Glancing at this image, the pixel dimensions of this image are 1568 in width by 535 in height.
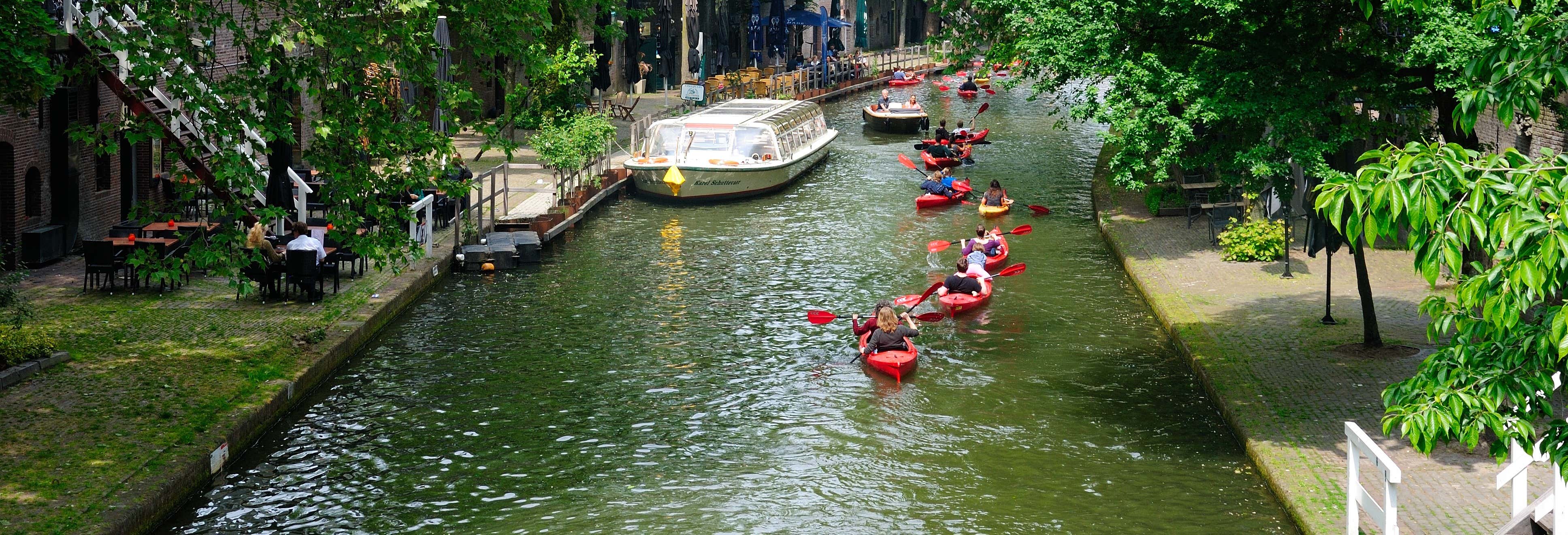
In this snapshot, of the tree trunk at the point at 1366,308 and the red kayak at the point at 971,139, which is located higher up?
the red kayak at the point at 971,139

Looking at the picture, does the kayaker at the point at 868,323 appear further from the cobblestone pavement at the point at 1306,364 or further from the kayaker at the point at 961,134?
the kayaker at the point at 961,134

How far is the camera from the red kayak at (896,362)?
19.4m

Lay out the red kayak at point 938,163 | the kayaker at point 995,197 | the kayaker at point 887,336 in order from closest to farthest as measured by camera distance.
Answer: the kayaker at point 887,336, the kayaker at point 995,197, the red kayak at point 938,163

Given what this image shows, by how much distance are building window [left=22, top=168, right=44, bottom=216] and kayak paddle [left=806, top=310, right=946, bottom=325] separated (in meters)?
12.8

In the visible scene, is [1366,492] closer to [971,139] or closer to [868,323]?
[868,323]

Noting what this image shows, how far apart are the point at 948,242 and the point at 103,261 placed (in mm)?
15047

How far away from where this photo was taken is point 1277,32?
17734 millimetres

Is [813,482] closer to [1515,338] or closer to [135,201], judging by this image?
[1515,338]

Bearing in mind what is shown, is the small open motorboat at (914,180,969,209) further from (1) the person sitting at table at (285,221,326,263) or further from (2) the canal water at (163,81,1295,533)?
(1) the person sitting at table at (285,221,326,263)

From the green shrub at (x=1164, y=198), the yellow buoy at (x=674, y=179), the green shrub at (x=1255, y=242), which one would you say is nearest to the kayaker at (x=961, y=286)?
the green shrub at (x=1164, y=198)

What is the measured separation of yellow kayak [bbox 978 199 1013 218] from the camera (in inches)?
1346

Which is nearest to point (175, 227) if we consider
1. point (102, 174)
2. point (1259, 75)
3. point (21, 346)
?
point (102, 174)

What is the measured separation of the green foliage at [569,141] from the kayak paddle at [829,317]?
10866 mm

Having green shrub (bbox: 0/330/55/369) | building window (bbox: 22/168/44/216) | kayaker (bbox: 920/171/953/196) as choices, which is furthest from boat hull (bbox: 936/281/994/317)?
building window (bbox: 22/168/44/216)
